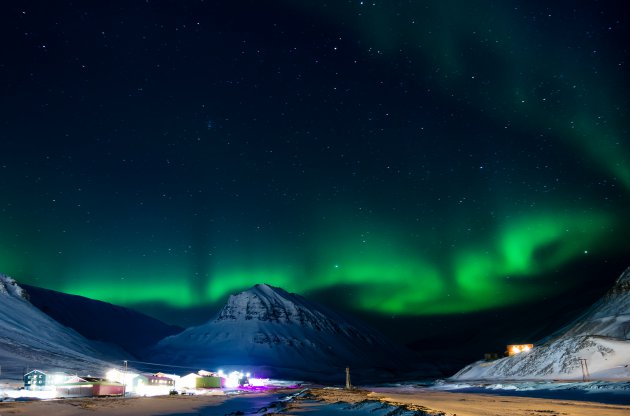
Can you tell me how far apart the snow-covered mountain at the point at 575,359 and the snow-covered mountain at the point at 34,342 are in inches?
3914

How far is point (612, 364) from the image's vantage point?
289 ft

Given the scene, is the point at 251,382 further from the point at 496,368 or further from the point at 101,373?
the point at 496,368

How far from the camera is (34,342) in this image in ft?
477

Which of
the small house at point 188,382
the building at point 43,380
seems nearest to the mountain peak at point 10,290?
the small house at point 188,382

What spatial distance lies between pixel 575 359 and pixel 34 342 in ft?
453

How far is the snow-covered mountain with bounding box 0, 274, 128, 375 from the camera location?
120625mm

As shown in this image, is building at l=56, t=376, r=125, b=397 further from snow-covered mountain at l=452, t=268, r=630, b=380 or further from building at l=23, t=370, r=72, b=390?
snow-covered mountain at l=452, t=268, r=630, b=380

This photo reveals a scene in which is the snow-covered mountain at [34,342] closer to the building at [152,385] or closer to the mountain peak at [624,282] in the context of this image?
the building at [152,385]

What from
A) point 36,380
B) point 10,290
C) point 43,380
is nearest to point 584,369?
point 43,380

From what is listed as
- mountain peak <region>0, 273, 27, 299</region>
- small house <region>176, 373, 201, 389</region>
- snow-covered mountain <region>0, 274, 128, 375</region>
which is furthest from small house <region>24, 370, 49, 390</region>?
mountain peak <region>0, 273, 27, 299</region>

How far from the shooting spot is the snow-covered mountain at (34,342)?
121 metres

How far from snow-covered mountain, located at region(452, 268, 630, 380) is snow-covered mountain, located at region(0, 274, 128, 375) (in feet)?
326

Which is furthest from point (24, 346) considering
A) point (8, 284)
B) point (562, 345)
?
point (562, 345)

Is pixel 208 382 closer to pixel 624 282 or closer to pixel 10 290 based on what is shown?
pixel 10 290
